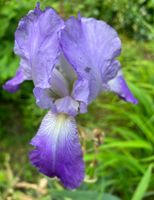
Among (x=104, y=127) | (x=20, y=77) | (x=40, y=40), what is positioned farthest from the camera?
(x=104, y=127)

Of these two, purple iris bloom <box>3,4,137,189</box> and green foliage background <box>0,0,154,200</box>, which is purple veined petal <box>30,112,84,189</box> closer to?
purple iris bloom <box>3,4,137,189</box>

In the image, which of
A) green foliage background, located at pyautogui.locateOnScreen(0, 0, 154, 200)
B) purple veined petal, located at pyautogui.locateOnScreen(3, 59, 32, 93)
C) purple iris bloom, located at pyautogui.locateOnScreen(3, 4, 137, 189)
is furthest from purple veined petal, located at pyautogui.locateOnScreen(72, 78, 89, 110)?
green foliage background, located at pyautogui.locateOnScreen(0, 0, 154, 200)

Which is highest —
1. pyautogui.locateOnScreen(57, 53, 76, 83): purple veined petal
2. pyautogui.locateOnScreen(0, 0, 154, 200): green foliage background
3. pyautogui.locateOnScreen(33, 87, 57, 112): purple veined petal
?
pyautogui.locateOnScreen(57, 53, 76, 83): purple veined petal

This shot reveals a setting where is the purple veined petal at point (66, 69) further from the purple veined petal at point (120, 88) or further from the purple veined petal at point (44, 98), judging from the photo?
the purple veined petal at point (120, 88)

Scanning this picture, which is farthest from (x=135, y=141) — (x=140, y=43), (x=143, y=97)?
(x=140, y=43)

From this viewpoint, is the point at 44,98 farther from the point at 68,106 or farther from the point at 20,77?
the point at 20,77

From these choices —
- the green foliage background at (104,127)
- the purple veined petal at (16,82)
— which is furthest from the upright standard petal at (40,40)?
the green foliage background at (104,127)

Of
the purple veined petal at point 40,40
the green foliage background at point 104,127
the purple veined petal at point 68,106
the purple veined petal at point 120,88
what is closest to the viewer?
the purple veined petal at point 40,40

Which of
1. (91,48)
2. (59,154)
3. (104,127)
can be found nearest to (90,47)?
(91,48)
